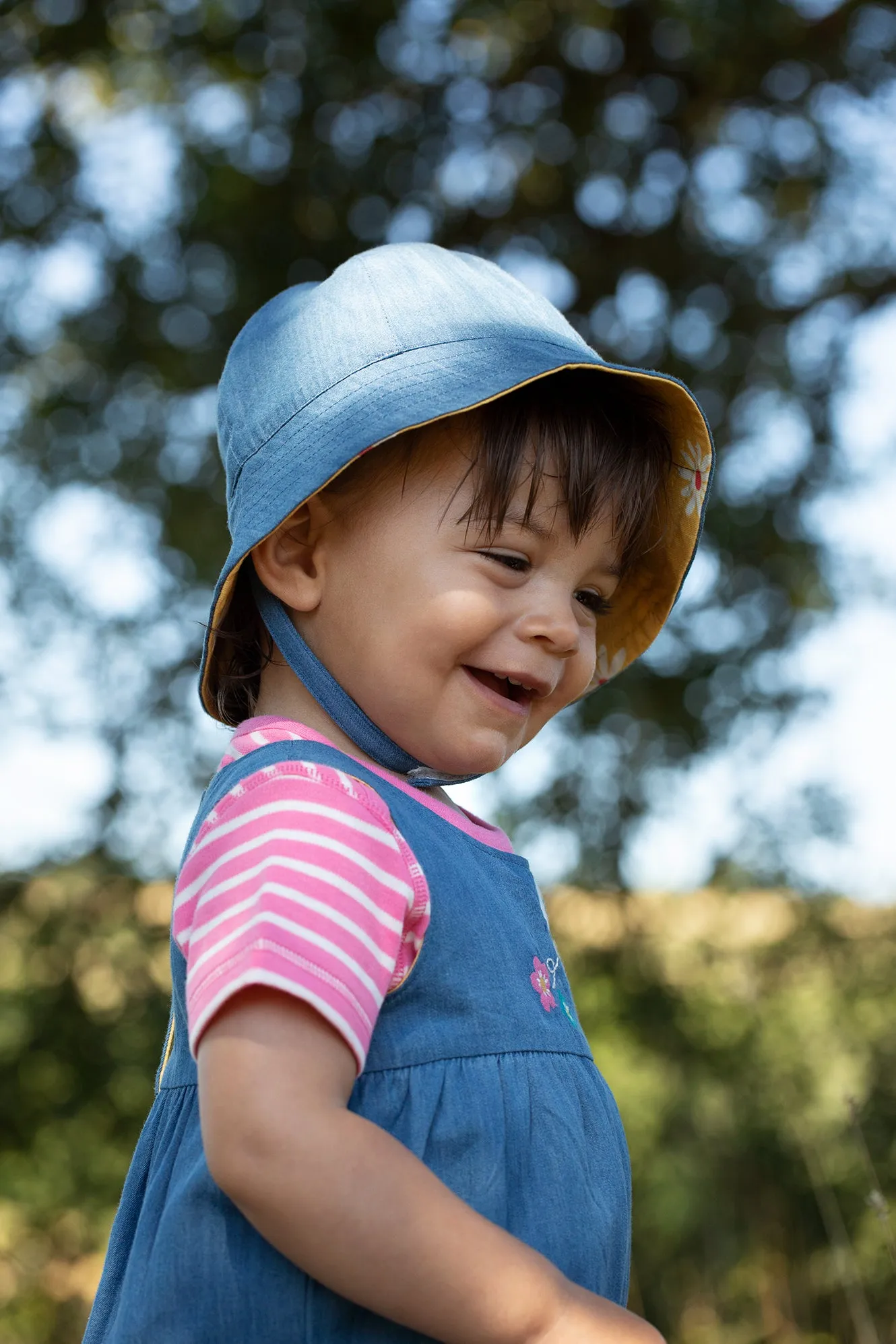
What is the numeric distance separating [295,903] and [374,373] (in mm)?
561

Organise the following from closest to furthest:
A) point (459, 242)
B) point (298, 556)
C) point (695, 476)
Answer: point (298, 556), point (695, 476), point (459, 242)

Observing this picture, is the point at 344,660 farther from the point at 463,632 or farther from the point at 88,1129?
the point at 88,1129

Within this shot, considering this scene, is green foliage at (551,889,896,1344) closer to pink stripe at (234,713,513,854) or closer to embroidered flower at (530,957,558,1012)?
pink stripe at (234,713,513,854)

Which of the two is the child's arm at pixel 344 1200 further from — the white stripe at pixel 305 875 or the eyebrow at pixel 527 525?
the eyebrow at pixel 527 525

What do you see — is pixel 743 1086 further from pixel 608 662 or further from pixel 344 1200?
pixel 344 1200

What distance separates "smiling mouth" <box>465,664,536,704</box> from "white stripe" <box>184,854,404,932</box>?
329mm

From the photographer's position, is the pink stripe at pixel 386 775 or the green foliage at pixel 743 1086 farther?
the green foliage at pixel 743 1086

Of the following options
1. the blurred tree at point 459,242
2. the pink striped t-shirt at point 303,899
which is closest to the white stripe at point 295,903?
the pink striped t-shirt at point 303,899

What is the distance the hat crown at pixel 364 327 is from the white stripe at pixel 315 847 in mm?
482

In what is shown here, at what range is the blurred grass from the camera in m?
3.99

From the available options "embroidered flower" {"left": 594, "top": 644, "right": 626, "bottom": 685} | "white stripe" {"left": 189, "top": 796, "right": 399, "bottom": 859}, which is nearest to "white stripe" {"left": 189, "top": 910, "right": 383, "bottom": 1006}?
"white stripe" {"left": 189, "top": 796, "right": 399, "bottom": 859}

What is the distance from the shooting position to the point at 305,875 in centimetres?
107

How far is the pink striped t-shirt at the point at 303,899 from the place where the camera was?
102cm

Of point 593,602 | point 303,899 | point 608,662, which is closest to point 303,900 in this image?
point 303,899
